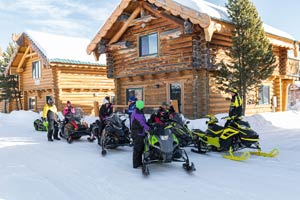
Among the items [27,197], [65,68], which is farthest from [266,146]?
[65,68]

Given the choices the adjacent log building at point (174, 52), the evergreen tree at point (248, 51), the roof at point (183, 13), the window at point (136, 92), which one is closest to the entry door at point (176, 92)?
the adjacent log building at point (174, 52)

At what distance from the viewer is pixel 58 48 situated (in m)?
23.5

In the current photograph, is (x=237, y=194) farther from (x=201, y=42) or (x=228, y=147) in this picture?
(x=201, y=42)

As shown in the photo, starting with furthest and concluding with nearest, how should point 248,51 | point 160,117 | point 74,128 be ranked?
point 248,51 < point 74,128 < point 160,117

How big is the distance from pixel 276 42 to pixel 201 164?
42.6ft

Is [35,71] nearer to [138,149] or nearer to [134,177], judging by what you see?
[138,149]

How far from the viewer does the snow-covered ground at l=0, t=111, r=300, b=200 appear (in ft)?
15.4

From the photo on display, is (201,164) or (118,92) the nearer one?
(201,164)

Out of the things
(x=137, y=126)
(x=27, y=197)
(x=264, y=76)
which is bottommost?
(x=27, y=197)

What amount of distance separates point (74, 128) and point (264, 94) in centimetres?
1272

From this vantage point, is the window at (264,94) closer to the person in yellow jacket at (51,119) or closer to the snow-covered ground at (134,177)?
the snow-covered ground at (134,177)

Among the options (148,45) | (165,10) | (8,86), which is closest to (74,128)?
(148,45)

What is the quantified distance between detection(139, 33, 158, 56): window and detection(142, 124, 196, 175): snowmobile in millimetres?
10277

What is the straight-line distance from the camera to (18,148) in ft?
30.2
